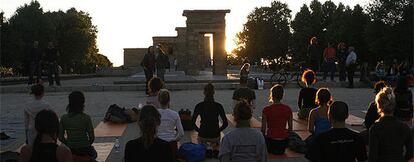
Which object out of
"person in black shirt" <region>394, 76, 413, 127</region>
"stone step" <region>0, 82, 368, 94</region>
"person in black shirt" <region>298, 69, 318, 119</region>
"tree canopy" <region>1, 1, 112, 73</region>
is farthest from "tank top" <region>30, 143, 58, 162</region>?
"tree canopy" <region>1, 1, 112, 73</region>

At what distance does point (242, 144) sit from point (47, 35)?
64389 mm

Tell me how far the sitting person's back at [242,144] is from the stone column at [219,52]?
3053 cm

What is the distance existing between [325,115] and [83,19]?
73443 mm

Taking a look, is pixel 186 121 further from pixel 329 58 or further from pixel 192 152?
pixel 329 58

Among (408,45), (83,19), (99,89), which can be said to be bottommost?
(99,89)

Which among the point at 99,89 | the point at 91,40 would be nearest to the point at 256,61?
the point at 91,40

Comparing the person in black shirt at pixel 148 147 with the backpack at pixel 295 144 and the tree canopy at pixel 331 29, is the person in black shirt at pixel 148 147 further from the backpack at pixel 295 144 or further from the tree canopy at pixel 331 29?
the tree canopy at pixel 331 29

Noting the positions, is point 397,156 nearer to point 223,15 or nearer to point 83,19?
point 223,15

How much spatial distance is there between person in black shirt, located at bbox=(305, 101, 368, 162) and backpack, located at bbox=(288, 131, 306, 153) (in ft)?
11.6

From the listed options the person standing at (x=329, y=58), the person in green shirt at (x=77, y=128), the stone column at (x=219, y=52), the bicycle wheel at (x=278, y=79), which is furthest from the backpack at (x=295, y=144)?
the stone column at (x=219, y=52)

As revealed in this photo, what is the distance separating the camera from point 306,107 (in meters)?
11.6

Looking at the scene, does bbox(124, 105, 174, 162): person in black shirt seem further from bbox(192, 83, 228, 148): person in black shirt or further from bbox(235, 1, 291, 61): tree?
bbox(235, 1, 291, 61): tree

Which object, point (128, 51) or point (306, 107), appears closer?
point (306, 107)

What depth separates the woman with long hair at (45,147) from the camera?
4559 millimetres
